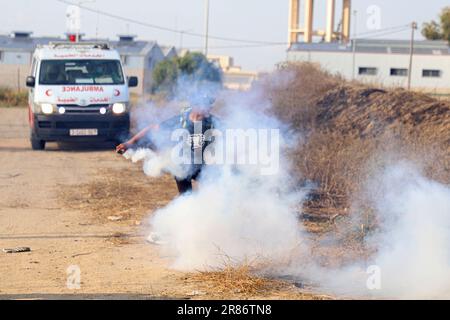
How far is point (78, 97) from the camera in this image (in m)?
17.5

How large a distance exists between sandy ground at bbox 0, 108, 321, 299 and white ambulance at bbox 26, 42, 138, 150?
84cm

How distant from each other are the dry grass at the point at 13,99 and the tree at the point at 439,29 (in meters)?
35.8

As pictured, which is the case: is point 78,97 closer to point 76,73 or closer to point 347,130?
point 76,73

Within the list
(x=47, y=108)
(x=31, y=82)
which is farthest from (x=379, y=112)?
(x=31, y=82)

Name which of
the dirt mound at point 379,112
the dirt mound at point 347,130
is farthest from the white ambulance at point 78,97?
the dirt mound at point 379,112

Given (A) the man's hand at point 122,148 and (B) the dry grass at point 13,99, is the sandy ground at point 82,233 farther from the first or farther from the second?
(B) the dry grass at point 13,99

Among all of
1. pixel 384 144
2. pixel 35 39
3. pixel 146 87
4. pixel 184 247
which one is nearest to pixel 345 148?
pixel 384 144

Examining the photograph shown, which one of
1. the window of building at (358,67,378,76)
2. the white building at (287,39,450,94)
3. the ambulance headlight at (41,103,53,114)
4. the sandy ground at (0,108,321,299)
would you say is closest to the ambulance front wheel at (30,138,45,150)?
the ambulance headlight at (41,103,53,114)

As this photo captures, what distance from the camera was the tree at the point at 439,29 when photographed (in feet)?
200

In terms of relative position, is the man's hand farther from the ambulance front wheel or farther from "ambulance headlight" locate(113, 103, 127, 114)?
the ambulance front wheel

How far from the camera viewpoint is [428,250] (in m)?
7.61

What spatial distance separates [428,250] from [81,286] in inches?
131

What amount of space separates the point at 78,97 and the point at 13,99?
20.2 metres
